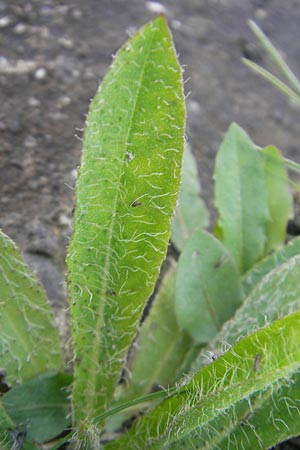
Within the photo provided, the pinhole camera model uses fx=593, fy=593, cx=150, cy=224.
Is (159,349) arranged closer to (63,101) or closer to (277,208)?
(277,208)

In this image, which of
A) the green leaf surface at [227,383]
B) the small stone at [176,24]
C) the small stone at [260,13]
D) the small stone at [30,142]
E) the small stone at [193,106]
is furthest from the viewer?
the small stone at [260,13]

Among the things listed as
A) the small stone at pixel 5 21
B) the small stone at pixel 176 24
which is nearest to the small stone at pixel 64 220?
the small stone at pixel 5 21

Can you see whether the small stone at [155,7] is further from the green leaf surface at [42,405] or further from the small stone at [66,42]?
the green leaf surface at [42,405]

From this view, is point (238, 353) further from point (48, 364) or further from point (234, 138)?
point (234, 138)

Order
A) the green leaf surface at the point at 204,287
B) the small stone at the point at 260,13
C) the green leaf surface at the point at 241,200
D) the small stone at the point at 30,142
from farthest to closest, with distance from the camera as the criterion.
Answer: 1. the small stone at the point at 260,13
2. the small stone at the point at 30,142
3. the green leaf surface at the point at 241,200
4. the green leaf surface at the point at 204,287

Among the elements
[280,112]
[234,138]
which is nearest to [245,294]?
[234,138]

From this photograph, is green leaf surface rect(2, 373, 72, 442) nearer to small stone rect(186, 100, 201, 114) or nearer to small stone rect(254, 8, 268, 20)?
small stone rect(186, 100, 201, 114)
